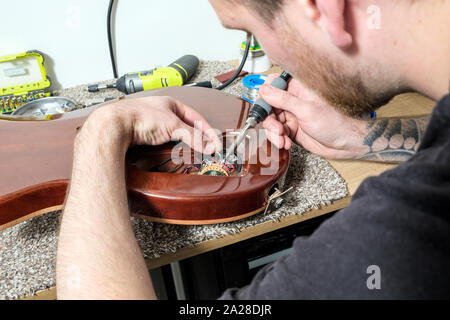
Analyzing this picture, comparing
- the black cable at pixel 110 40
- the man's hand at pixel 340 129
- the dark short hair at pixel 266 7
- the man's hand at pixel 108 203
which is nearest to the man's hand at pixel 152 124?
the man's hand at pixel 108 203

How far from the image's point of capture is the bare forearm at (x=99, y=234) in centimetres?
41

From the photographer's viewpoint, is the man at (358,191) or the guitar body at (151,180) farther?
the guitar body at (151,180)

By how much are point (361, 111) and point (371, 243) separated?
299 millimetres

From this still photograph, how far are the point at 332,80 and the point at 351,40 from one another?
0.08 m

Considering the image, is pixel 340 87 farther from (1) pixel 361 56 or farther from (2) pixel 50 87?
(2) pixel 50 87

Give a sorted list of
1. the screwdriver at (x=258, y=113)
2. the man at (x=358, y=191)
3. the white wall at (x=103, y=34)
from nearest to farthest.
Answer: the man at (x=358, y=191) < the screwdriver at (x=258, y=113) < the white wall at (x=103, y=34)

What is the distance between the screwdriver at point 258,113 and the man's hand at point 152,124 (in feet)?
0.09

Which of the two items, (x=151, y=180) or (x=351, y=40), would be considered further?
(x=151, y=180)

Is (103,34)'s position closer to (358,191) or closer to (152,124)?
(152,124)

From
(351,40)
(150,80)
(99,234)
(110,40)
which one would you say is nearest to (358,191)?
(351,40)

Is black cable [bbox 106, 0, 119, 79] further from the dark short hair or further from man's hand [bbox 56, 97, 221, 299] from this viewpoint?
the dark short hair

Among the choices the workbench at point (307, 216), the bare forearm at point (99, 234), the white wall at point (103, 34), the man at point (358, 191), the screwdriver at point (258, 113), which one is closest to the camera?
the man at point (358, 191)

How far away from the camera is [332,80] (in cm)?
49

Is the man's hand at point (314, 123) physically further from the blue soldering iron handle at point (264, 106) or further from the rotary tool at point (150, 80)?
the rotary tool at point (150, 80)
